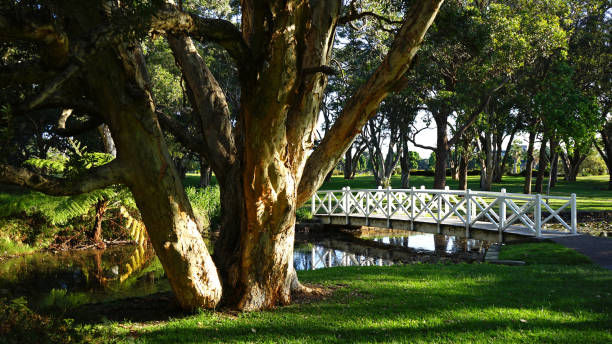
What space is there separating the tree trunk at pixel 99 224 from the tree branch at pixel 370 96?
9.95m

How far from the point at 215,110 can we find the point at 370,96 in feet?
7.03

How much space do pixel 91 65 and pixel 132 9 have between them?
0.88 metres

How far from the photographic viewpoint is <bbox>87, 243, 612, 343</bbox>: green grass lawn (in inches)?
170

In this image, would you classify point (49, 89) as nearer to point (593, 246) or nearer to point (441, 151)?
point (593, 246)

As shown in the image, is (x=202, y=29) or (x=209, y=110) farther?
(x=209, y=110)

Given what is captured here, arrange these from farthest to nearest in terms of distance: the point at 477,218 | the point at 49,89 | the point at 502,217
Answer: the point at 477,218
the point at 502,217
the point at 49,89

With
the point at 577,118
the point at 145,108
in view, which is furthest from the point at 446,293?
the point at 577,118

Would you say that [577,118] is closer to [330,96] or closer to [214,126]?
[214,126]

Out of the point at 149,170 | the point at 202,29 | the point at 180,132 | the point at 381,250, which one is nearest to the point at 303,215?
the point at 381,250

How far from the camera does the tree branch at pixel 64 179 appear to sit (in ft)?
11.4

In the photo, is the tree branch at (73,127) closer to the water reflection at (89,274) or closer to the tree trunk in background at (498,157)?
the water reflection at (89,274)

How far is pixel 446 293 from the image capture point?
20.0ft

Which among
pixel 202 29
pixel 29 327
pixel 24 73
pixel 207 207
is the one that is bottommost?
pixel 207 207

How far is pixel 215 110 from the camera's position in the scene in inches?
233
